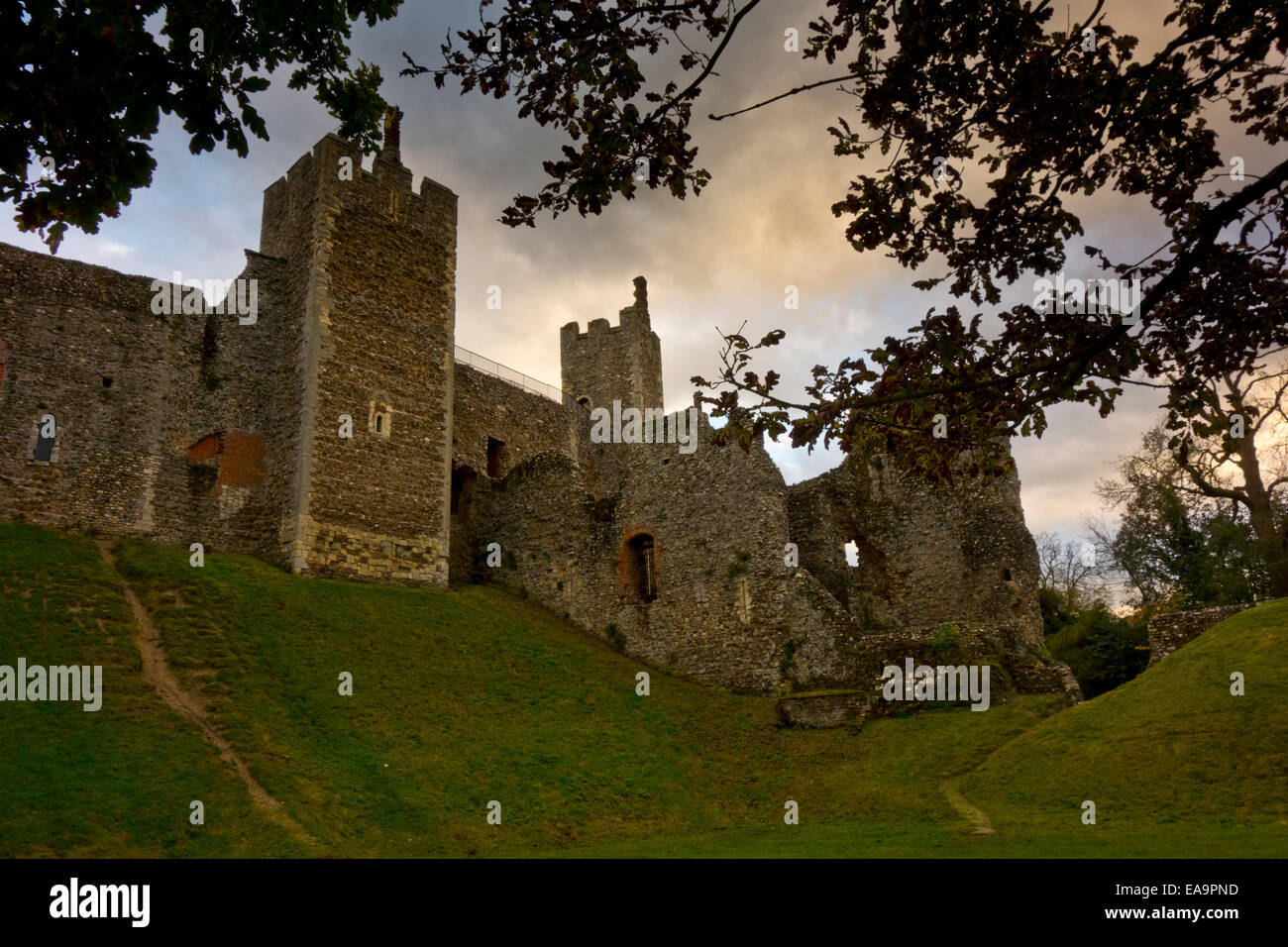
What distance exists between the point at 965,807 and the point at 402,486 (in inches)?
665

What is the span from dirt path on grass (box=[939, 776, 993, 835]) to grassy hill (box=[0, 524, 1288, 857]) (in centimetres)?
13

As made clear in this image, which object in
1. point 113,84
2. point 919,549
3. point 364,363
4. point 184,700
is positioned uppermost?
point 364,363

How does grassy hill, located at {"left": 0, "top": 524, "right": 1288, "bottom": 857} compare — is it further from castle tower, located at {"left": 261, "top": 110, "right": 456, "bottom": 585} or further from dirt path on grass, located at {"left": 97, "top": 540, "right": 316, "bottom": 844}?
castle tower, located at {"left": 261, "top": 110, "right": 456, "bottom": 585}

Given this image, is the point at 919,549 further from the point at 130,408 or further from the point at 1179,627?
the point at 130,408

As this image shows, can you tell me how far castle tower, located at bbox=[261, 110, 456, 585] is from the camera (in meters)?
23.1

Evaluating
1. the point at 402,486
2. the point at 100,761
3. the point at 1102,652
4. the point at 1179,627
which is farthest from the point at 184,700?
the point at 1102,652

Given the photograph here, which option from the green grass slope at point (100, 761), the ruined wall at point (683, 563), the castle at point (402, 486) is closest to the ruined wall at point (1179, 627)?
the castle at point (402, 486)

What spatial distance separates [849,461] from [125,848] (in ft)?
71.5

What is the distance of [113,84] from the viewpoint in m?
5.49

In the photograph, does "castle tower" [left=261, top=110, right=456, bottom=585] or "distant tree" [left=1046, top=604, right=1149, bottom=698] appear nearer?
"castle tower" [left=261, top=110, right=456, bottom=585]

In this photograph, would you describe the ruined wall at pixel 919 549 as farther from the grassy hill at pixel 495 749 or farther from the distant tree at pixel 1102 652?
the grassy hill at pixel 495 749

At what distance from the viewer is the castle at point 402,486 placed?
21.1 meters

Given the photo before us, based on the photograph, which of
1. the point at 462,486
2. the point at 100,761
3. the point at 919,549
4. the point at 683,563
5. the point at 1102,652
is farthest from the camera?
the point at 462,486

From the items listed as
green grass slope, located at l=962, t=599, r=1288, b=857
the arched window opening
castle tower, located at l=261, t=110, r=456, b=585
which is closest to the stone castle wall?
castle tower, located at l=261, t=110, r=456, b=585
